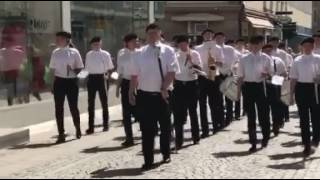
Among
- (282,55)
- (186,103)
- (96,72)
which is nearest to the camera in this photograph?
(186,103)

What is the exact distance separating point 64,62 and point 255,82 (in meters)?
3.34

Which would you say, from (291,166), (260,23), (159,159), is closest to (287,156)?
(291,166)

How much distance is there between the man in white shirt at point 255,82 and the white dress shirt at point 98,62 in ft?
11.2

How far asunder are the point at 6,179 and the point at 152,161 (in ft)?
6.42

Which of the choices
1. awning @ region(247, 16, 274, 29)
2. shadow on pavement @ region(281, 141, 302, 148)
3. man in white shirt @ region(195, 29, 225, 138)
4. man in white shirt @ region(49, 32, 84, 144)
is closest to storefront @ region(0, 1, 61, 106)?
man in white shirt @ region(49, 32, 84, 144)

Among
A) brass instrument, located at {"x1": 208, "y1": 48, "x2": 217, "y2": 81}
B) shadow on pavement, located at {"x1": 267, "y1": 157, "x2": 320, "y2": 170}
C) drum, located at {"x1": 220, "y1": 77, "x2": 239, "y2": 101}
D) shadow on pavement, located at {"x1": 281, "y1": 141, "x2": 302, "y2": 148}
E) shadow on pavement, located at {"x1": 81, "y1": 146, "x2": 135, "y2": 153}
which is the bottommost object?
shadow on pavement, located at {"x1": 281, "y1": 141, "x2": 302, "y2": 148}

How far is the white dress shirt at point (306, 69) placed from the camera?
462 inches

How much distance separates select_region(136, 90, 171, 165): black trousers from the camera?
34.2 feet

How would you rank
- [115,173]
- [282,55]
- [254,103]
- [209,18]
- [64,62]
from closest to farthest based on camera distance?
[115,173] → [254,103] → [64,62] → [282,55] → [209,18]

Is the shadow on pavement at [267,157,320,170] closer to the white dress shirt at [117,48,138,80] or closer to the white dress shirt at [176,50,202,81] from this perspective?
the white dress shirt at [176,50,202,81]

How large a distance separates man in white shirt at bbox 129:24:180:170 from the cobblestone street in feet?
1.54

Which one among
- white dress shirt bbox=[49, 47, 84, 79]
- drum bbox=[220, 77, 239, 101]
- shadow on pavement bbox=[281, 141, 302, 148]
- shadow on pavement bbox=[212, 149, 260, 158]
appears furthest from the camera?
drum bbox=[220, 77, 239, 101]

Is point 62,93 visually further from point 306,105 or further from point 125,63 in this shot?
point 306,105

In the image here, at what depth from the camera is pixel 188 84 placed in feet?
42.6
